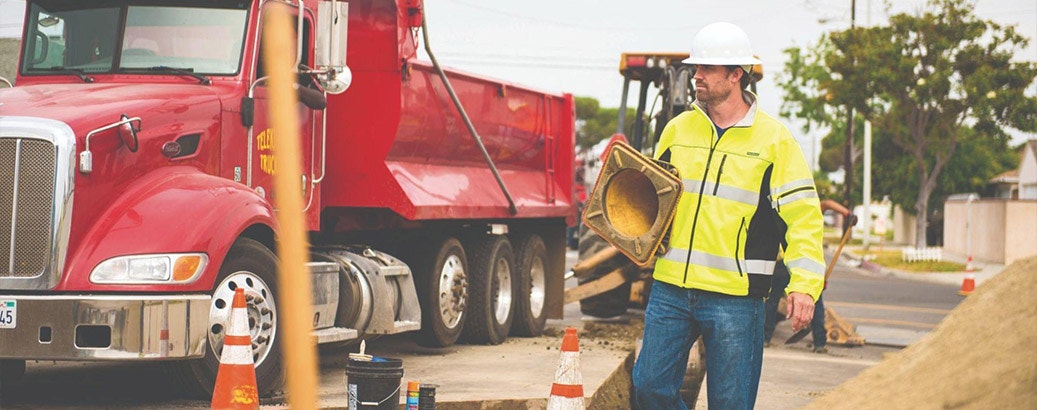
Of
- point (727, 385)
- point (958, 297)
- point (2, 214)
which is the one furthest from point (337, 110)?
point (958, 297)

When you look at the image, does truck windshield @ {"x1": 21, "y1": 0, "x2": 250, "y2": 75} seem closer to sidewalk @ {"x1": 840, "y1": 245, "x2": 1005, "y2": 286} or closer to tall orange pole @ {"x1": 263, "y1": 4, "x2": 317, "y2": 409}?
tall orange pole @ {"x1": 263, "y1": 4, "x2": 317, "y2": 409}

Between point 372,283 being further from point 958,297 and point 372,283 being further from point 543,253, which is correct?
point 958,297

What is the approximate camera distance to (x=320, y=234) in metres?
11.0

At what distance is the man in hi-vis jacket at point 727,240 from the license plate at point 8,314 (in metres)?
3.22

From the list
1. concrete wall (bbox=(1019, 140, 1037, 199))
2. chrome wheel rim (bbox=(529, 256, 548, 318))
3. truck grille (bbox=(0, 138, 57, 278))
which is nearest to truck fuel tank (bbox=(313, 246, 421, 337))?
truck grille (bbox=(0, 138, 57, 278))

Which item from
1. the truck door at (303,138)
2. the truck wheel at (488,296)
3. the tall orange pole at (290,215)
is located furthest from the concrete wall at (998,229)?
the tall orange pole at (290,215)

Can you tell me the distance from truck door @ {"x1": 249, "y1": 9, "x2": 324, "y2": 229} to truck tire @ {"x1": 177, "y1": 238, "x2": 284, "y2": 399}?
75 centimetres

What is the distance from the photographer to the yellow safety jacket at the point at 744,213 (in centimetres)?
611

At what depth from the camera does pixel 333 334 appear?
31.0 feet

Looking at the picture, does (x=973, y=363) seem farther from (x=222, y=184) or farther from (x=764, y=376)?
(x=764, y=376)

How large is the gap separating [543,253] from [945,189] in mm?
42471

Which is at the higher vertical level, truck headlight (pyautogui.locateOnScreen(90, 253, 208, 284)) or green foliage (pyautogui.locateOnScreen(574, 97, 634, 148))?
green foliage (pyautogui.locateOnScreen(574, 97, 634, 148))

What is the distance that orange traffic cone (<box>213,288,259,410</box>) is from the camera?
7.42 meters

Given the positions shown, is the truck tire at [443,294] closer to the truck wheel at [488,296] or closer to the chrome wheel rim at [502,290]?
the truck wheel at [488,296]
